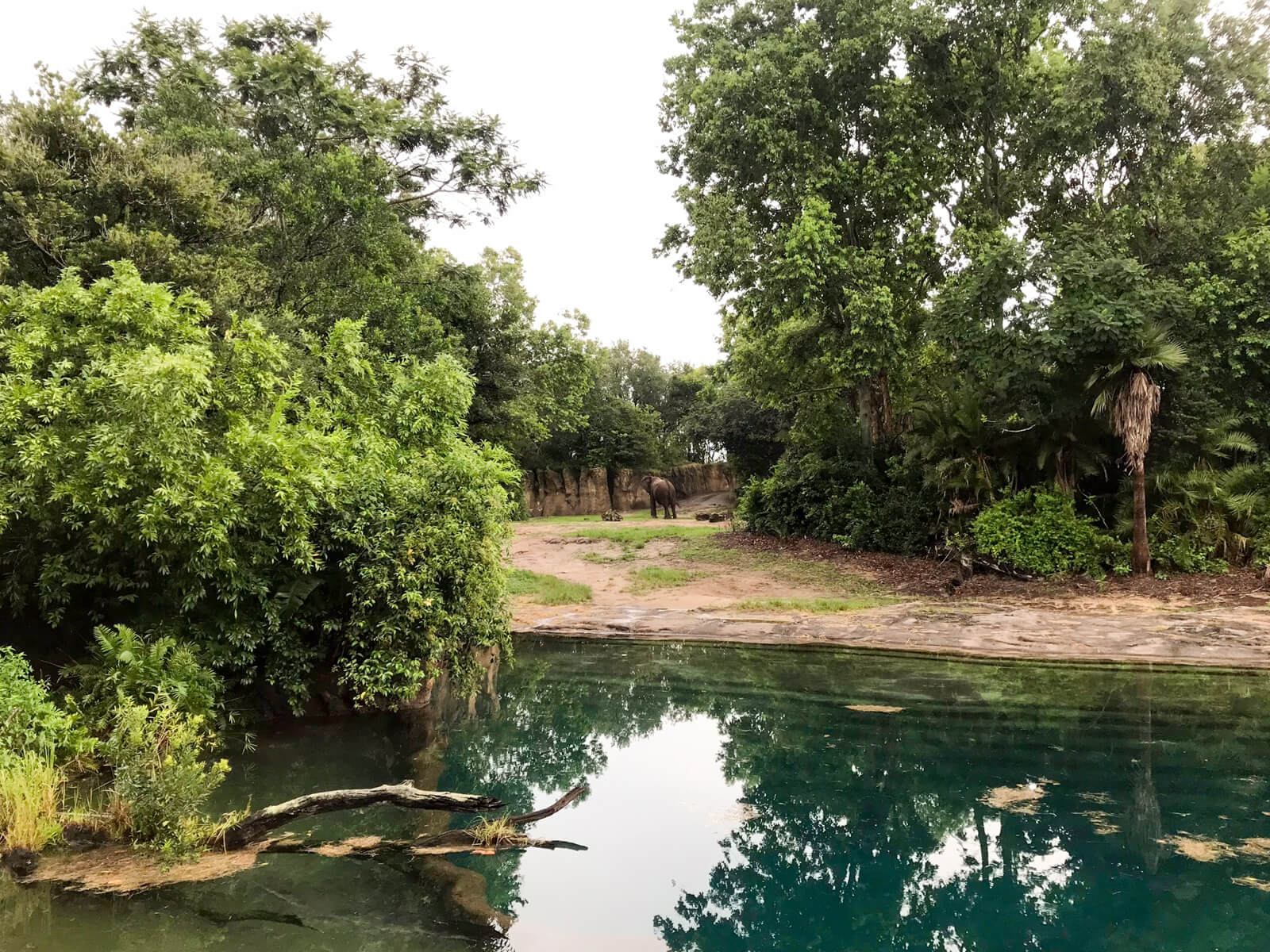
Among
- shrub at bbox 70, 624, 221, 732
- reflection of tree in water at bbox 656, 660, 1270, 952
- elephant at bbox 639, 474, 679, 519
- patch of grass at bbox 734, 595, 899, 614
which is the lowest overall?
reflection of tree in water at bbox 656, 660, 1270, 952

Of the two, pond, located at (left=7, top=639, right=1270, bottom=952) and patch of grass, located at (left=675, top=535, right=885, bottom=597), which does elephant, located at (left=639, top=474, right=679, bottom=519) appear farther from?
pond, located at (left=7, top=639, right=1270, bottom=952)

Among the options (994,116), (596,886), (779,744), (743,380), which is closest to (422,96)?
(743,380)

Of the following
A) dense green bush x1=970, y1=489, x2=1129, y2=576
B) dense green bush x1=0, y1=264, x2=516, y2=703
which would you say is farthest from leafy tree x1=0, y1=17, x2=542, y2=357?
dense green bush x1=970, y1=489, x2=1129, y2=576

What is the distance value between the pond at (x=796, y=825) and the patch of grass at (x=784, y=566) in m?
5.46

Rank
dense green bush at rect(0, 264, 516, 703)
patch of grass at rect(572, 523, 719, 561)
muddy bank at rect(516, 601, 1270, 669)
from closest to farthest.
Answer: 1. dense green bush at rect(0, 264, 516, 703)
2. muddy bank at rect(516, 601, 1270, 669)
3. patch of grass at rect(572, 523, 719, 561)

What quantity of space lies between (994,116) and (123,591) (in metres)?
17.9

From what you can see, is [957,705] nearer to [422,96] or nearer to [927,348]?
[927,348]

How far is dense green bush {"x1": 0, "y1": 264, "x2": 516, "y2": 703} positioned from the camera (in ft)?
20.9

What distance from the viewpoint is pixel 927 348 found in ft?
67.4

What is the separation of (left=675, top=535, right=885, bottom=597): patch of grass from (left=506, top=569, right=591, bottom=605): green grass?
12.2ft

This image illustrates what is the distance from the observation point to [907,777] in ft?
23.2

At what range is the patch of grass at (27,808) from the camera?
16.7ft

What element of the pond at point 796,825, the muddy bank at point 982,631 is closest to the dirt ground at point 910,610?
the muddy bank at point 982,631

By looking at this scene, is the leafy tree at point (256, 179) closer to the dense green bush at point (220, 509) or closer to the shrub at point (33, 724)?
the dense green bush at point (220, 509)
